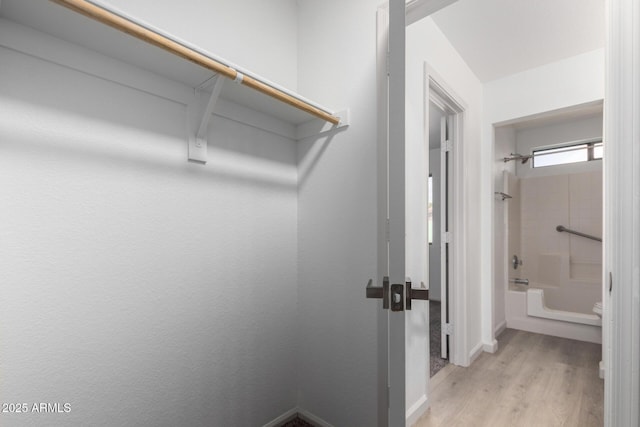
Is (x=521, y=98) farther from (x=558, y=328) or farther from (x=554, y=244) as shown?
(x=558, y=328)

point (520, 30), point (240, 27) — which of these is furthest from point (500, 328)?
point (240, 27)

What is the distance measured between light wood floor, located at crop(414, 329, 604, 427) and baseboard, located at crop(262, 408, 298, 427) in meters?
0.67

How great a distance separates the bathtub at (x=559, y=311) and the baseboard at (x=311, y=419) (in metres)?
2.59

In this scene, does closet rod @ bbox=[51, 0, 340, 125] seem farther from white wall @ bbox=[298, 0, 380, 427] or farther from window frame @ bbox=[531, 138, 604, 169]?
window frame @ bbox=[531, 138, 604, 169]

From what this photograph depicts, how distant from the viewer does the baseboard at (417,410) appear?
51.7 inches

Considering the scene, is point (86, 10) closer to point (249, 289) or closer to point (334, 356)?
point (249, 289)

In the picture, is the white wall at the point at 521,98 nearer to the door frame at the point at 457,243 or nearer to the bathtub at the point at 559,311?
the door frame at the point at 457,243

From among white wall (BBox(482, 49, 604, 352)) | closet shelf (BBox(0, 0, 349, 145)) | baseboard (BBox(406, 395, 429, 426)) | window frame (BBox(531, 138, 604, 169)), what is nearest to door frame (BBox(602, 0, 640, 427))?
baseboard (BBox(406, 395, 429, 426))

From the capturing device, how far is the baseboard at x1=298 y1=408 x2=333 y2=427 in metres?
1.48

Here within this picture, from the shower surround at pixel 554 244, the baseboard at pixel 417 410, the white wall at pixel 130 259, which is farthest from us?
the shower surround at pixel 554 244

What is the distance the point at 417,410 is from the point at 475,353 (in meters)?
1.27

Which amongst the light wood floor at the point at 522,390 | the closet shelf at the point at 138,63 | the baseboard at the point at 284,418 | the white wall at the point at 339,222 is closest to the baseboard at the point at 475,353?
the light wood floor at the point at 522,390

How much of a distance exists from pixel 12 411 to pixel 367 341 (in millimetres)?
1258

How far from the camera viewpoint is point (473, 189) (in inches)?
94.7
